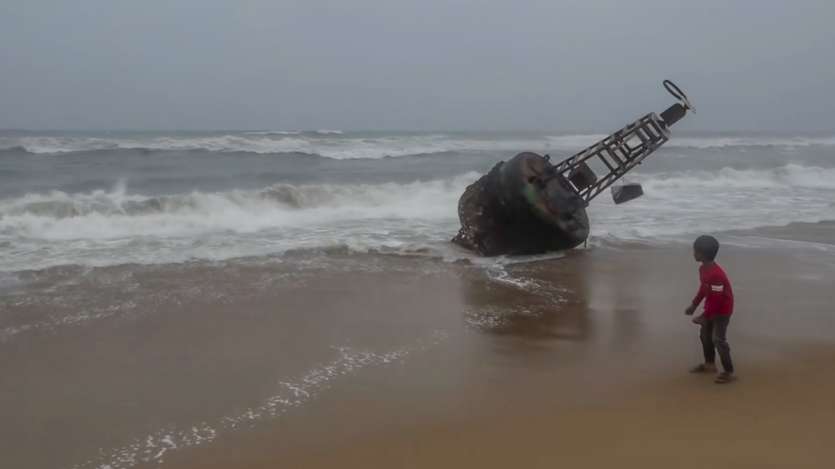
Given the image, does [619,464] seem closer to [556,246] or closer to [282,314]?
[282,314]

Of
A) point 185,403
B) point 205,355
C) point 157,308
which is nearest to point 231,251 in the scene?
point 157,308

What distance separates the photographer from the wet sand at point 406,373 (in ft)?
13.9

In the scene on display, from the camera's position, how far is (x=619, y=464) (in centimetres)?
399

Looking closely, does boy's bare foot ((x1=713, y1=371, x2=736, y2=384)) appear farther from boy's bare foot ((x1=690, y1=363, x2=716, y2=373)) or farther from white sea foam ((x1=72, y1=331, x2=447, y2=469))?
white sea foam ((x1=72, y1=331, x2=447, y2=469))

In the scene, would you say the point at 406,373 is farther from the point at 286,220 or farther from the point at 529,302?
the point at 286,220

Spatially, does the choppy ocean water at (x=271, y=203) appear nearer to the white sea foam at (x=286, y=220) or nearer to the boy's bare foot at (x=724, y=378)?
the white sea foam at (x=286, y=220)

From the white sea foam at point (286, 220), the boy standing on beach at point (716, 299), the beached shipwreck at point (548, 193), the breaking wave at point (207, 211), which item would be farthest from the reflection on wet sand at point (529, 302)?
the breaking wave at point (207, 211)

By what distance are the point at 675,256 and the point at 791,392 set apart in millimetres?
5842

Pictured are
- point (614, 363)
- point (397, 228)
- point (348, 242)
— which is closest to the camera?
point (614, 363)

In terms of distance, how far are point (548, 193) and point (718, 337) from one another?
511 centimetres

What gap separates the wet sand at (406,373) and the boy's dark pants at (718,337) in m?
0.21

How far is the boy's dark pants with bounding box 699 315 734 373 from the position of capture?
530 cm

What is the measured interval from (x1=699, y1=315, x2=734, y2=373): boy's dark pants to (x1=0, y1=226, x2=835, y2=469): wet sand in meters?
0.21

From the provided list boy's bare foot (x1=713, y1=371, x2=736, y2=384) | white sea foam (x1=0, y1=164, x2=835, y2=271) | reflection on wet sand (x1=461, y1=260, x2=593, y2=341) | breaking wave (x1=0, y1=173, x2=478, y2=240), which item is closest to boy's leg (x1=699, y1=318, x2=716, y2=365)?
boy's bare foot (x1=713, y1=371, x2=736, y2=384)
